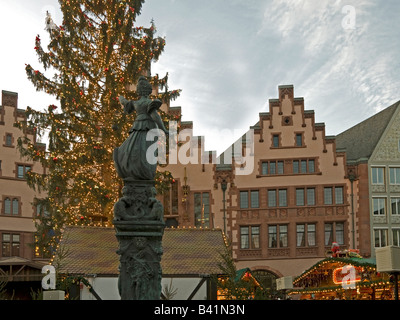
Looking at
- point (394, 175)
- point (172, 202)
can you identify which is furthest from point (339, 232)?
point (172, 202)

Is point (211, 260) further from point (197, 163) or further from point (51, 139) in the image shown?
point (197, 163)

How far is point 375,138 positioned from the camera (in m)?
38.1

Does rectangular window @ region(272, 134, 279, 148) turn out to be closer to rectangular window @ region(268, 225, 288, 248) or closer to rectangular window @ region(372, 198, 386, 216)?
rectangular window @ region(268, 225, 288, 248)

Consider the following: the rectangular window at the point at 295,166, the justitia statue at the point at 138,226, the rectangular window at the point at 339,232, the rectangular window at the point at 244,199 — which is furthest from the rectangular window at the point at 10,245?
the justitia statue at the point at 138,226

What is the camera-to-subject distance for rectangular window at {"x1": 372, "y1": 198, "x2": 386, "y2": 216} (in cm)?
3672

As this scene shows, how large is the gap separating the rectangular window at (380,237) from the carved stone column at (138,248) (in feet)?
95.4

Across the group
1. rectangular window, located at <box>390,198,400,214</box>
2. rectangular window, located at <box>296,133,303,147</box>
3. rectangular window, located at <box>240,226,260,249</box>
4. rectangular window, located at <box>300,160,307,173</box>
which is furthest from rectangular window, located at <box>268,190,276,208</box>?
rectangular window, located at <box>390,198,400,214</box>

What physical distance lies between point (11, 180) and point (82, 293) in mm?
22052

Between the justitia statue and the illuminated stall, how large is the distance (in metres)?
8.43

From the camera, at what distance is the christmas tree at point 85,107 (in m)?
25.2

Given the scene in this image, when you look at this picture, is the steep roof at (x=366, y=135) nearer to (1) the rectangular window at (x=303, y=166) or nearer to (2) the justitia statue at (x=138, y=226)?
(1) the rectangular window at (x=303, y=166)

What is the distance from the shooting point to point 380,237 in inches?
1433

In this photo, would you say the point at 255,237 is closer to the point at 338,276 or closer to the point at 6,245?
the point at 6,245

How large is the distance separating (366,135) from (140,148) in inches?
1265
